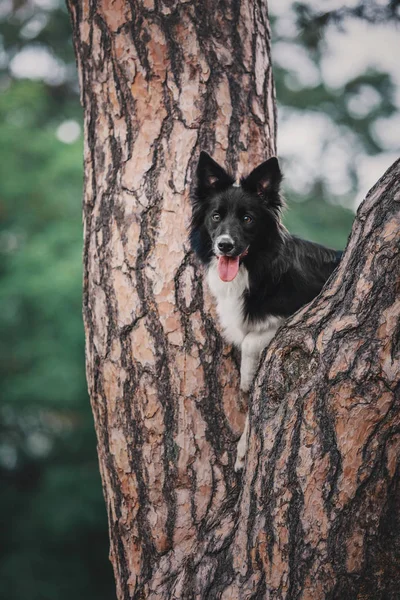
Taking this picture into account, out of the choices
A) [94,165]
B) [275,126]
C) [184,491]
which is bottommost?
[184,491]

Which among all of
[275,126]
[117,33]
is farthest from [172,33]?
[275,126]

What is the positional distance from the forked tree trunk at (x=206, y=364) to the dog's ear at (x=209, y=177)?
2.8 inches

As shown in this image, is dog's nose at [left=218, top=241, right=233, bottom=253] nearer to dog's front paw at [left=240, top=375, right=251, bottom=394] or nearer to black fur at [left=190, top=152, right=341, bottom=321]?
black fur at [left=190, top=152, right=341, bottom=321]

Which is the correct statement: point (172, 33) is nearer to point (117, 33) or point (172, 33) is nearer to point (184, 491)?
point (117, 33)

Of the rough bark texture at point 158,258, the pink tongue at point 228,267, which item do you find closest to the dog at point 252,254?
the pink tongue at point 228,267

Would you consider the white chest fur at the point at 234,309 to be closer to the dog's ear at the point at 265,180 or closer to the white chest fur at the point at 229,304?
the white chest fur at the point at 229,304

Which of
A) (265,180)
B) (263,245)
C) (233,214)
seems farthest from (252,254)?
(265,180)

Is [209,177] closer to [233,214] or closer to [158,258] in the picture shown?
[233,214]

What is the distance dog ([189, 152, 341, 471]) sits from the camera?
327 centimetres

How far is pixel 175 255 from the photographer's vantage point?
10.2 ft

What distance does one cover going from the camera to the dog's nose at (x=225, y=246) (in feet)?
11.1

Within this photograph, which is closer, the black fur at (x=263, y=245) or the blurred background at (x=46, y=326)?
the black fur at (x=263, y=245)

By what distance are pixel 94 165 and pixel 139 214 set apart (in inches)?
15.8

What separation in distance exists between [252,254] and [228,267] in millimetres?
299
